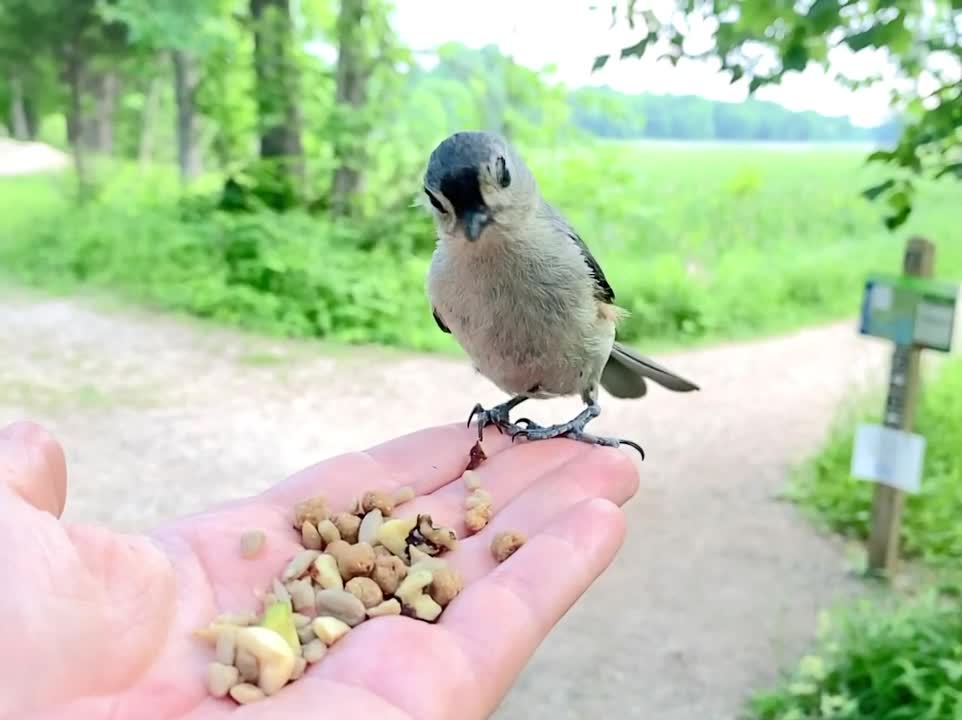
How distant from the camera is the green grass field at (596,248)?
5562 millimetres

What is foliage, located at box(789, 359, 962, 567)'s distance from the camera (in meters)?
3.14

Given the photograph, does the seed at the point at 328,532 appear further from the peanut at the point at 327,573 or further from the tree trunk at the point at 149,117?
the tree trunk at the point at 149,117

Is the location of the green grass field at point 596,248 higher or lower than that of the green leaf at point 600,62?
lower

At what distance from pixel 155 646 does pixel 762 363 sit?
4462 millimetres

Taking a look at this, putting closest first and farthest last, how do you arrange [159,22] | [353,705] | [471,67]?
[353,705] < [159,22] < [471,67]

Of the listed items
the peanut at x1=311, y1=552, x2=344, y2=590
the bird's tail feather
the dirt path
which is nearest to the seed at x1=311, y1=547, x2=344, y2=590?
the peanut at x1=311, y1=552, x2=344, y2=590

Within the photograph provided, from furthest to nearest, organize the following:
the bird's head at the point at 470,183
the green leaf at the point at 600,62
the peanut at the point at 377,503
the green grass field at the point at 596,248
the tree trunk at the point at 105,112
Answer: the tree trunk at the point at 105,112, the green grass field at the point at 596,248, the green leaf at the point at 600,62, the peanut at the point at 377,503, the bird's head at the point at 470,183

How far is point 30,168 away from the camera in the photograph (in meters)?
6.28

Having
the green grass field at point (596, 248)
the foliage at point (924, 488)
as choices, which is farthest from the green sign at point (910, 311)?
the green grass field at point (596, 248)

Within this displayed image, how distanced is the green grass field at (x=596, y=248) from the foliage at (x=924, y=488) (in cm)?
Answer: 188

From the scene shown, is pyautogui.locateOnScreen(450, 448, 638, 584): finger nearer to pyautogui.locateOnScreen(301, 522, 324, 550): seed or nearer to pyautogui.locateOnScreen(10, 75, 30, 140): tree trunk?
pyautogui.locateOnScreen(301, 522, 324, 550): seed

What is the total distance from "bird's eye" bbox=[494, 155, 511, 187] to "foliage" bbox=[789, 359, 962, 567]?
2.29 m

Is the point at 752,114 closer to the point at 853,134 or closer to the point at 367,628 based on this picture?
the point at 853,134

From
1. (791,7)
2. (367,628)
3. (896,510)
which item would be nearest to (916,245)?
(896,510)
